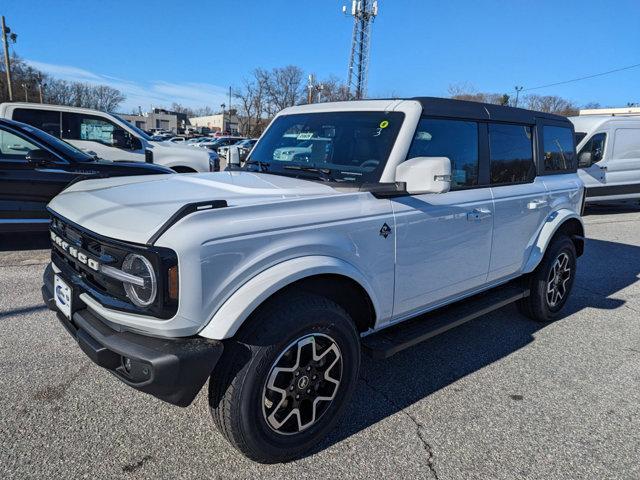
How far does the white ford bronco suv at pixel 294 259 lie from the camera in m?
1.99

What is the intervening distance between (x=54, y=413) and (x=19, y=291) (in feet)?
8.28

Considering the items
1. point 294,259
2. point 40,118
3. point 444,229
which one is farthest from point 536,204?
point 40,118

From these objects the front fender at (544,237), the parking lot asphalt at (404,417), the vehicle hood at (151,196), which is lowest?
the parking lot asphalt at (404,417)

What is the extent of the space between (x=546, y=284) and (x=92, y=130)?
812 centimetres

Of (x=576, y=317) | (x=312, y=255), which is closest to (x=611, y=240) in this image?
(x=576, y=317)

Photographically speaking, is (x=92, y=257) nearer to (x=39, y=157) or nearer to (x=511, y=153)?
(x=511, y=153)

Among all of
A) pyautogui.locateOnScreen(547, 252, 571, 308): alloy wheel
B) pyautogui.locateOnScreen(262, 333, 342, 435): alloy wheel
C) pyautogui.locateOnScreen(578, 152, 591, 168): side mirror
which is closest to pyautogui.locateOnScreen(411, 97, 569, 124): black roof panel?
pyautogui.locateOnScreen(547, 252, 571, 308): alloy wheel

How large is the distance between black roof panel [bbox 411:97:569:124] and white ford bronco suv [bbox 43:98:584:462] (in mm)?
19

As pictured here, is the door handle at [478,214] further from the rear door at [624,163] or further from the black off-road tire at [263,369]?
the rear door at [624,163]

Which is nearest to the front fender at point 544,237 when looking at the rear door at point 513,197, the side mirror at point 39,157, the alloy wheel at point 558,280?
the rear door at point 513,197

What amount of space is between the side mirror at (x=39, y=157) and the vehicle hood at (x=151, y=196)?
3.35 meters

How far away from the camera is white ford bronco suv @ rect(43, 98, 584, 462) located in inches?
78.5

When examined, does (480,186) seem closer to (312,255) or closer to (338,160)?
(338,160)

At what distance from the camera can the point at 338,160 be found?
3.08 meters
